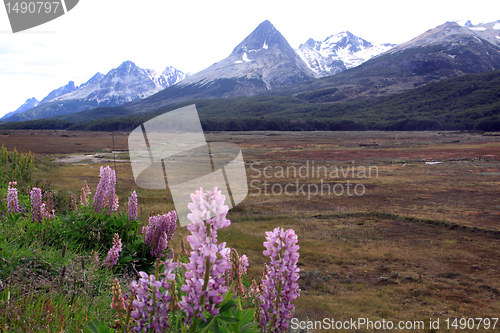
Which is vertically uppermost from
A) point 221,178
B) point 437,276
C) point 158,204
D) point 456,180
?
point 221,178

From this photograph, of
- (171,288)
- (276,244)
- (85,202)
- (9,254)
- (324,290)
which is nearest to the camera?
(171,288)

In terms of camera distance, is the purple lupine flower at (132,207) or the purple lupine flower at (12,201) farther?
the purple lupine flower at (12,201)

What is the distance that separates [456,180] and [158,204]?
2719 cm

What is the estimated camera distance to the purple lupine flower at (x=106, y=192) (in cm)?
469

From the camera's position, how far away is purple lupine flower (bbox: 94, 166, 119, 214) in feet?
15.4

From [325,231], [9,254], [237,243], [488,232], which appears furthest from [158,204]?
[488,232]

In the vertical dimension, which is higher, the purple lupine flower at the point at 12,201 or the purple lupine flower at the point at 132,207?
the purple lupine flower at the point at 12,201

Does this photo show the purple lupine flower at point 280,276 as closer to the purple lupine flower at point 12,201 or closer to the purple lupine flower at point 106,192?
the purple lupine flower at point 106,192

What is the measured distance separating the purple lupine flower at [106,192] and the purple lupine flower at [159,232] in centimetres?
83

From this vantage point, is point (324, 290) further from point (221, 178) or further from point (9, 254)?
point (9, 254)

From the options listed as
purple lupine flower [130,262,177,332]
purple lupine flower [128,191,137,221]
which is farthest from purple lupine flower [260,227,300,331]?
purple lupine flower [128,191,137,221]

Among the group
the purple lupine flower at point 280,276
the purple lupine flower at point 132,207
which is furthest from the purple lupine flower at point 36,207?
the purple lupine flower at point 280,276

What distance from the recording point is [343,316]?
7188 mm

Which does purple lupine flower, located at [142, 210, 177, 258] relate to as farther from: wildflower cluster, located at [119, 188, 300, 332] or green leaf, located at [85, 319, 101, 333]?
green leaf, located at [85, 319, 101, 333]
